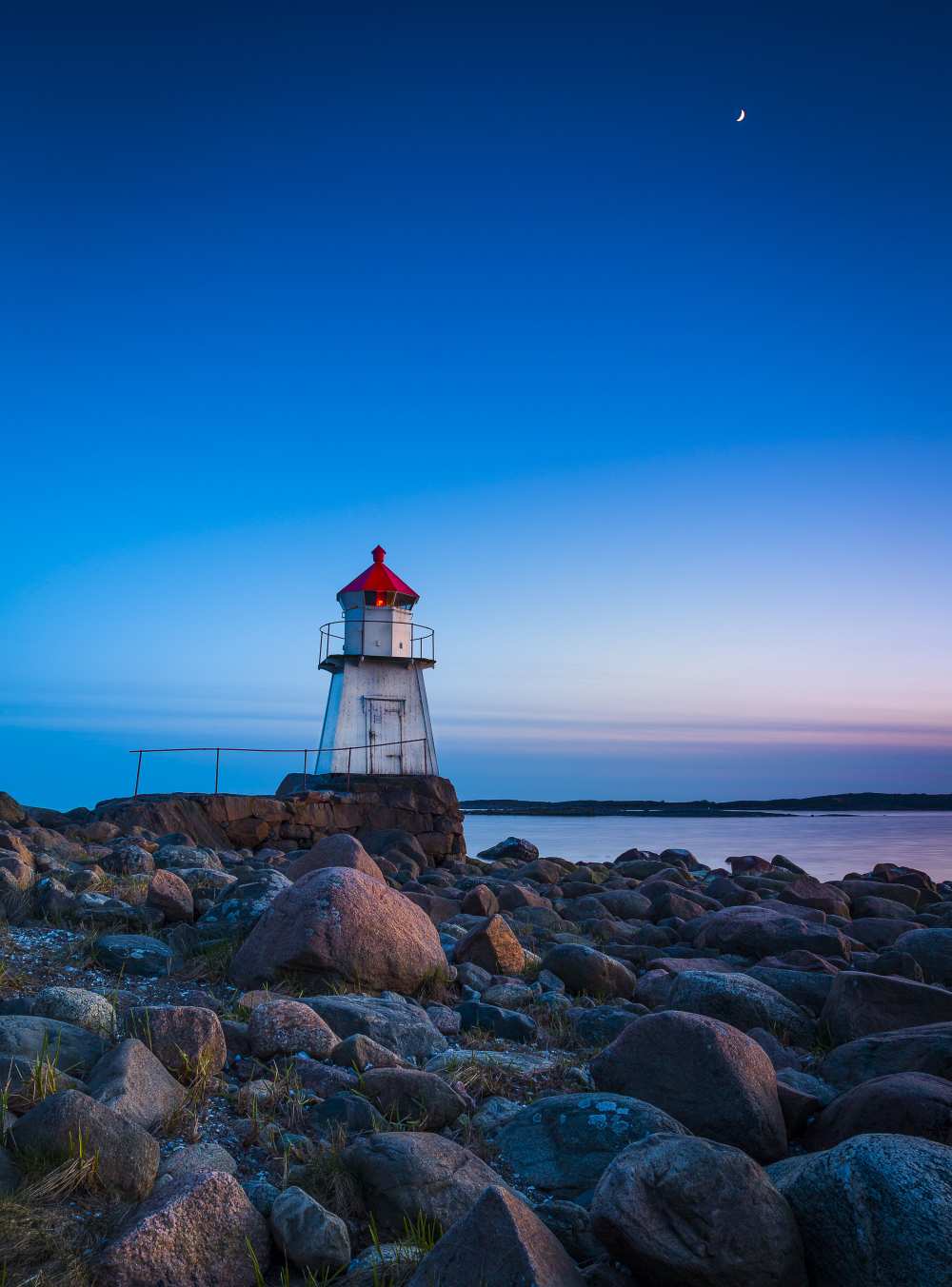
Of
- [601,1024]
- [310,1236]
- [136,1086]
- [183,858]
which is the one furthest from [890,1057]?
[183,858]

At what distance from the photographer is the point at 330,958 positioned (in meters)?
5.79

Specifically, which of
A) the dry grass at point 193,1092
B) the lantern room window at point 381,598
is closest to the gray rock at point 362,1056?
the dry grass at point 193,1092

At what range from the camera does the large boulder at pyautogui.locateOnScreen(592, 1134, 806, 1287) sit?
284cm

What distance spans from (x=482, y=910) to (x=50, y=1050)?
7205 millimetres

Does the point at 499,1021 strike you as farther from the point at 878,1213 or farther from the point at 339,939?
the point at 878,1213

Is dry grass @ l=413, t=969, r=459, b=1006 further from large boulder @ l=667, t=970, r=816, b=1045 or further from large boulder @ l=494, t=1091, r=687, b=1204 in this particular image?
large boulder @ l=494, t=1091, r=687, b=1204

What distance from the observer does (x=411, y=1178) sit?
10.5ft

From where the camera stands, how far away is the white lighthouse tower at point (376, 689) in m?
26.9

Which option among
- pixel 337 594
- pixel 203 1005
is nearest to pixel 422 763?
pixel 337 594

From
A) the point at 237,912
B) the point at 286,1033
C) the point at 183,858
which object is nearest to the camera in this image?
the point at 286,1033

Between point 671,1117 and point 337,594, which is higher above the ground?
point 337,594

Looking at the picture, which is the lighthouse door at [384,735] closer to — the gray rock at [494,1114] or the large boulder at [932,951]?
the large boulder at [932,951]

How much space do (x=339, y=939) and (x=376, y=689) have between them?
21.5 metres

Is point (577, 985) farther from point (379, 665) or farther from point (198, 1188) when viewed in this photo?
point (379, 665)
